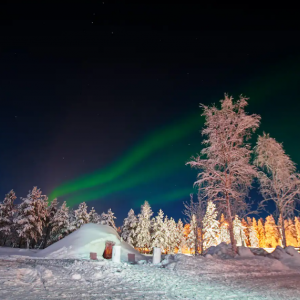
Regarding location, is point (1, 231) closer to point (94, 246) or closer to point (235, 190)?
point (94, 246)

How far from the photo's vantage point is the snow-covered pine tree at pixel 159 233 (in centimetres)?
4881

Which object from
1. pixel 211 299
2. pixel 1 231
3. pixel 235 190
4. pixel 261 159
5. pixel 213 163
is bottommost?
pixel 211 299

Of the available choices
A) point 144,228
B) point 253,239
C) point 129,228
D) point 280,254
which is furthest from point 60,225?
point 253,239

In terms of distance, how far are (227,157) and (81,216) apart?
3385 centimetres

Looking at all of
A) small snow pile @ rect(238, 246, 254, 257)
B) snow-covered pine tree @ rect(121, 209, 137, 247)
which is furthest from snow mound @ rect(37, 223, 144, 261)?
snow-covered pine tree @ rect(121, 209, 137, 247)

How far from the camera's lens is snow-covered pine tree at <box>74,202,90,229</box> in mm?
42938

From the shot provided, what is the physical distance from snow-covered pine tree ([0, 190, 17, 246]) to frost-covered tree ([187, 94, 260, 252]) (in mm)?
30254

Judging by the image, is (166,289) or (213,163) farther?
(213,163)

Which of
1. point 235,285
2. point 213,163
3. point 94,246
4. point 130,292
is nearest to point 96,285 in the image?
point 130,292

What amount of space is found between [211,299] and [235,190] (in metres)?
13.8

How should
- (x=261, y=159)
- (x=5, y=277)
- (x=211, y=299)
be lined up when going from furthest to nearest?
(x=261, y=159)
(x=5, y=277)
(x=211, y=299)

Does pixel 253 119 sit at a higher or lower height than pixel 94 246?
higher

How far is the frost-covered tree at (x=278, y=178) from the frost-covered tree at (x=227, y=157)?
5862 mm

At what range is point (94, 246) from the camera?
57.1 feet
